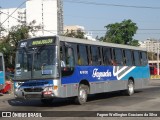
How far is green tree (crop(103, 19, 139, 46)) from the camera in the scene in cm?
7206

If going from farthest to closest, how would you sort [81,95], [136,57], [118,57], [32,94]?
[136,57], [118,57], [81,95], [32,94]

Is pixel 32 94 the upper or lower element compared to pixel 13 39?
lower

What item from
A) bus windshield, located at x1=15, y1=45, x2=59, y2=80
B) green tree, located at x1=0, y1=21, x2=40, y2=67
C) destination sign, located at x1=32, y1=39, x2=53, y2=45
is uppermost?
green tree, located at x1=0, y1=21, x2=40, y2=67

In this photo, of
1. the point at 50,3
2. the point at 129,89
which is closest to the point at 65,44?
the point at 129,89

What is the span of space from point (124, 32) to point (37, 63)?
59.2 meters

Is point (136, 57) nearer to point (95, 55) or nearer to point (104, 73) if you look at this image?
point (104, 73)

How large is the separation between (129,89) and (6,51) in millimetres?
24930

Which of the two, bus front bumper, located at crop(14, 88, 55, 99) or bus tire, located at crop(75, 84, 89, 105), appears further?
bus tire, located at crop(75, 84, 89, 105)

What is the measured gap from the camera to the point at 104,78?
1891 cm

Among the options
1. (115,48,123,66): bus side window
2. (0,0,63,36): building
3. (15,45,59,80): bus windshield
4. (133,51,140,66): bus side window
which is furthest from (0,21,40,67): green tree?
(0,0,63,36): building

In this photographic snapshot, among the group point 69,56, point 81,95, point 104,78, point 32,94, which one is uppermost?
point 69,56

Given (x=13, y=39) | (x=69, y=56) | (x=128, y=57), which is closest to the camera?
(x=69, y=56)

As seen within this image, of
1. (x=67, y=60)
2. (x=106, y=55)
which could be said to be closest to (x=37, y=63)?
(x=67, y=60)

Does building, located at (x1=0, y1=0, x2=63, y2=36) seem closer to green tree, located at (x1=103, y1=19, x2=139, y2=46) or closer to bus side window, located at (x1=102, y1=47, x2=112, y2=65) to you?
green tree, located at (x1=103, y1=19, x2=139, y2=46)
